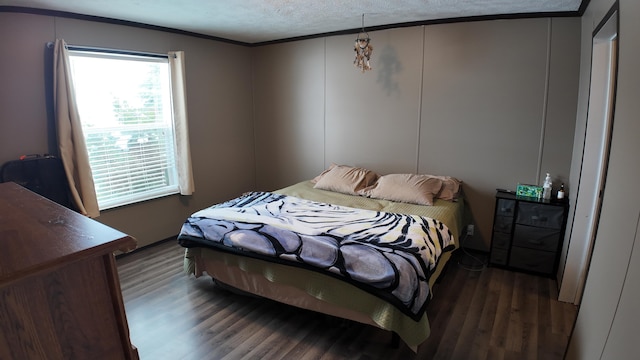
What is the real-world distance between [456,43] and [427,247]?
86.9 inches

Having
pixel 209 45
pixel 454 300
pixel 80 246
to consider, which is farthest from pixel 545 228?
pixel 209 45

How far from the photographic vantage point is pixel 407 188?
340cm

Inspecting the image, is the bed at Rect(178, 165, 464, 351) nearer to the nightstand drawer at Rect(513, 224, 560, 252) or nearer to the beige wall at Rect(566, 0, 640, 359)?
the nightstand drawer at Rect(513, 224, 560, 252)

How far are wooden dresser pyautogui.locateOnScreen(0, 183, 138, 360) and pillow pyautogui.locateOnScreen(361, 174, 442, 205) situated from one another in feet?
9.25

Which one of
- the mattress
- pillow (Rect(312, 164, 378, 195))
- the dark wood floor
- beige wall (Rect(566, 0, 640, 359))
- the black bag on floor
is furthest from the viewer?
pillow (Rect(312, 164, 378, 195))

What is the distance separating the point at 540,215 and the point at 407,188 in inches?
45.2

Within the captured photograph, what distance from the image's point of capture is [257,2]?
111 inches

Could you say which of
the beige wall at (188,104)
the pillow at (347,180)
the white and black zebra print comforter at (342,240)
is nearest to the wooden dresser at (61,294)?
the white and black zebra print comforter at (342,240)

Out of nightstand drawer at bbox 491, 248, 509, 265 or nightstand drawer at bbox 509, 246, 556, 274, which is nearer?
nightstand drawer at bbox 509, 246, 556, 274

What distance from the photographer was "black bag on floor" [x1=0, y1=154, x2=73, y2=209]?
2754 millimetres

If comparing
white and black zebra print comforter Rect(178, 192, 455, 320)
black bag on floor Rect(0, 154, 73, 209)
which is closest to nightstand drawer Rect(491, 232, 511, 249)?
white and black zebra print comforter Rect(178, 192, 455, 320)

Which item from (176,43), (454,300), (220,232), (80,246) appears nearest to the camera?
(80,246)

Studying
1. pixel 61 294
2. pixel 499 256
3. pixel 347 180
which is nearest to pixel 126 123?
pixel 347 180

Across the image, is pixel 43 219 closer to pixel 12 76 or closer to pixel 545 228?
pixel 12 76
